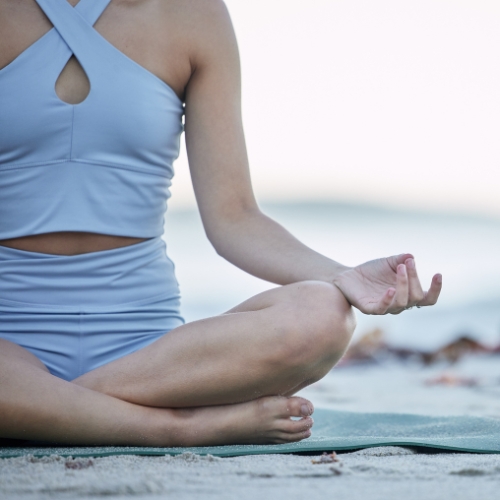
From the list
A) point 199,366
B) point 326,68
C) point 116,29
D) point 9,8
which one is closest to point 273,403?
point 199,366

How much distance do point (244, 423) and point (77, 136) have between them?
2.33 feet

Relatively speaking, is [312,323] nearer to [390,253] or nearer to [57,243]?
[57,243]

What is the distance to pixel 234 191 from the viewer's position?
6.02 ft

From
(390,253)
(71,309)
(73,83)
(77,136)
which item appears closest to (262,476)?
(71,309)

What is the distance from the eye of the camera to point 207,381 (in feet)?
4.85

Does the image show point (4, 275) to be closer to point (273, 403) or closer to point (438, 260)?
point (273, 403)

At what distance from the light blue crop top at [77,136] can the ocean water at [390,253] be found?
4135mm

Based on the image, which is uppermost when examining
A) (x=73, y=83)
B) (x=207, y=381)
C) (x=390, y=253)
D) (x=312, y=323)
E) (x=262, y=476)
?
(x=390, y=253)

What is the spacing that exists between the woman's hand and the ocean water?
4101 millimetres

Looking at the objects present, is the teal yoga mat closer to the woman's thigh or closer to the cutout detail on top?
the woman's thigh

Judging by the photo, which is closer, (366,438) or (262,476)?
(262,476)

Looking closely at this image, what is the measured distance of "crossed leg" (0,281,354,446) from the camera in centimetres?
143

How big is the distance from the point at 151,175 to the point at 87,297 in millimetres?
319

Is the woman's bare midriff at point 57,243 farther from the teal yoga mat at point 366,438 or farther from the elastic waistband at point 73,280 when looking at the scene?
the teal yoga mat at point 366,438
